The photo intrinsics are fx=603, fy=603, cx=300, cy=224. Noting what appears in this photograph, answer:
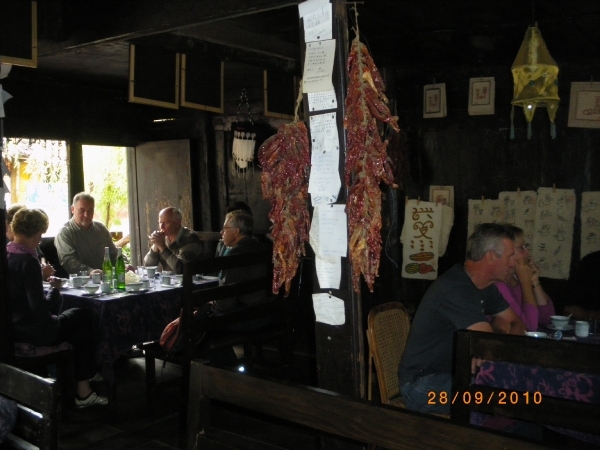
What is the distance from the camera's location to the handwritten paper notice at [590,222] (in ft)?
16.5

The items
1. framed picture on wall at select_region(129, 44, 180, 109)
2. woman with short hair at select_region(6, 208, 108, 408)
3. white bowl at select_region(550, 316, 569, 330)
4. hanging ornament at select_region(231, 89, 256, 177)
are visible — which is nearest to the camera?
white bowl at select_region(550, 316, 569, 330)

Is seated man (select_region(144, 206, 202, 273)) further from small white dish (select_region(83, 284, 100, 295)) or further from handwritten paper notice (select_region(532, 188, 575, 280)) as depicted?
handwritten paper notice (select_region(532, 188, 575, 280))

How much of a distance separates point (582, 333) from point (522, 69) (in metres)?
1.62

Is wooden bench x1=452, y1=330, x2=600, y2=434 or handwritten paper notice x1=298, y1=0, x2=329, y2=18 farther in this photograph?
handwritten paper notice x1=298, y1=0, x2=329, y2=18

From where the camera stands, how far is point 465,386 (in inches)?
94.9

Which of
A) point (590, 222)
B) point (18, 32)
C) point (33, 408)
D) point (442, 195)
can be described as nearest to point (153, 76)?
point (18, 32)

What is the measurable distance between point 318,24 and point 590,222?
3.42 metres

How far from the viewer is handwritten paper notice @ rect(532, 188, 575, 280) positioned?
5133 millimetres

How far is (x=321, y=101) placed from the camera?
2.75 meters

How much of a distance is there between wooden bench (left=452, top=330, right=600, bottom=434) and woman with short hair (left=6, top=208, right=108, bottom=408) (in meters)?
3.00

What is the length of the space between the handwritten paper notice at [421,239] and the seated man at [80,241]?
2.93 metres

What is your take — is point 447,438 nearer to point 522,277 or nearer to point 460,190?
point 522,277

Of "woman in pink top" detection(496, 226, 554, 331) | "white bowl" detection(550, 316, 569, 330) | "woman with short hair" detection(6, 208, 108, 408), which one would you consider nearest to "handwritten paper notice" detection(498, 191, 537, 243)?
"woman in pink top" detection(496, 226, 554, 331)

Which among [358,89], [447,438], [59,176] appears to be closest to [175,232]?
[59,176]
